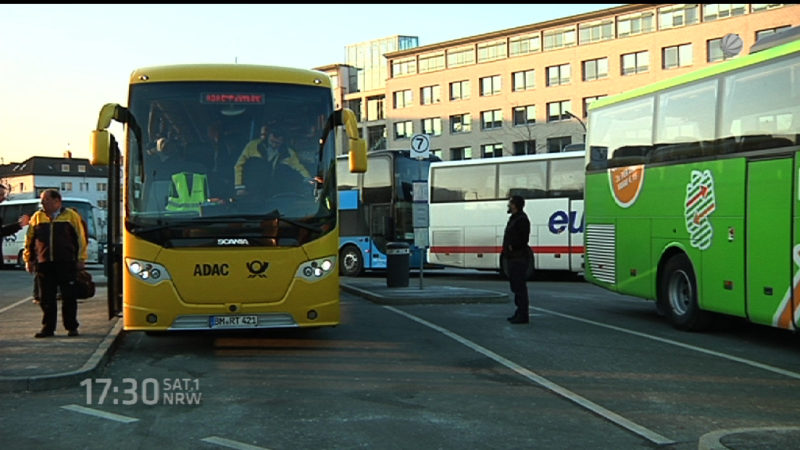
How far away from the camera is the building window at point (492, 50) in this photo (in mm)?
76062

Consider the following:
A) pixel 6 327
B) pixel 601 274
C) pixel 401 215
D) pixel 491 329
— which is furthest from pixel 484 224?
pixel 6 327

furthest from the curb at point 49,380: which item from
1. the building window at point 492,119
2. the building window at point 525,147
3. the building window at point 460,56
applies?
the building window at point 460,56

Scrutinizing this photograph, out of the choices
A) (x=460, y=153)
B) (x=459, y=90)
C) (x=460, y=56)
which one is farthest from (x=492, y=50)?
(x=460, y=153)

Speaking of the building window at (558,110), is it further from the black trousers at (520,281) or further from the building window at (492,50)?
the black trousers at (520,281)

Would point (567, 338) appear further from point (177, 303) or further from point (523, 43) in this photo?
point (523, 43)

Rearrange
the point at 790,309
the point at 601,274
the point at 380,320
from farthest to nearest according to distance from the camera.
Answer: the point at 601,274, the point at 380,320, the point at 790,309

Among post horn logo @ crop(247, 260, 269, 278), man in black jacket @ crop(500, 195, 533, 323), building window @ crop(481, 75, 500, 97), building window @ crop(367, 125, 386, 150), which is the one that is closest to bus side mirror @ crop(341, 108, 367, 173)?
post horn logo @ crop(247, 260, 269, 278)

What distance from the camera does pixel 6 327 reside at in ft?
40.4

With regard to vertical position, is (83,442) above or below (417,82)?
below

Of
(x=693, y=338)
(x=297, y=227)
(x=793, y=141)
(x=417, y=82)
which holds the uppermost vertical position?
(x=417, y=82)

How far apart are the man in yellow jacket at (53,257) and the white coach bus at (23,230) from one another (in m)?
28.0

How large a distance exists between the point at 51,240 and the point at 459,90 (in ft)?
230

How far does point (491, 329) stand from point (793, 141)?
15.3 feet

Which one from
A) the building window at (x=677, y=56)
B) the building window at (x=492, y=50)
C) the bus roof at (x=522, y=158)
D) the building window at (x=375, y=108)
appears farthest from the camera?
the building window at (x=375, y=108)
